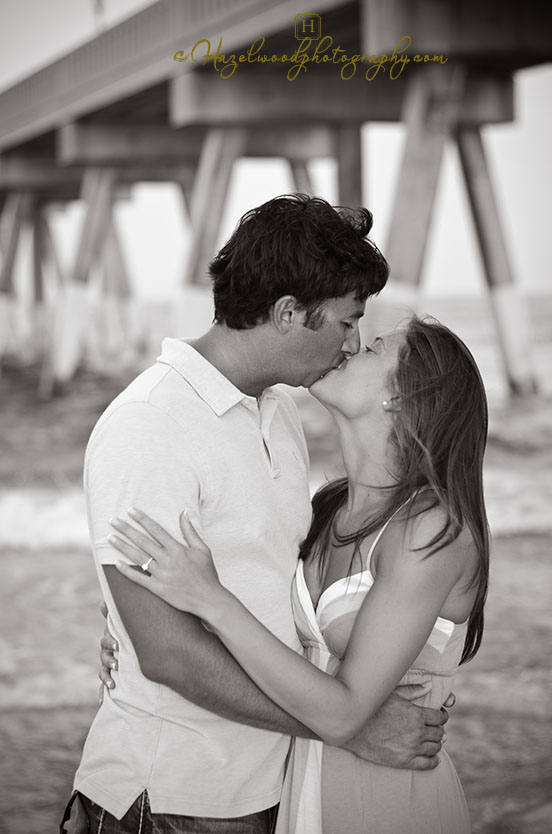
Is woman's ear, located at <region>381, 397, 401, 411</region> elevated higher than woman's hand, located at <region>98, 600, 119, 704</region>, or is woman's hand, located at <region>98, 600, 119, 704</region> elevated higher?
woman's ear, located at <region>381, 397, 401, 411</region>

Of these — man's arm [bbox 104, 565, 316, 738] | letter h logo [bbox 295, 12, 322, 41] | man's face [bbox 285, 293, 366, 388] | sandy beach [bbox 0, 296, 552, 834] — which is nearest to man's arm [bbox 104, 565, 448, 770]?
man's arm [bbox 104, 565, 316, 738]

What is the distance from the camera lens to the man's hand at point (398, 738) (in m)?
1.86

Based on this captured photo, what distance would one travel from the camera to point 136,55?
7371 mm

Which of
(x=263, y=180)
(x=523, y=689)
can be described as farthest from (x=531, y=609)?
(x=263, y=180)

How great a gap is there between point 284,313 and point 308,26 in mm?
4474

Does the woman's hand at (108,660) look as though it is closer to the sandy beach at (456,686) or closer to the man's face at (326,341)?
the man's face at (326,341)

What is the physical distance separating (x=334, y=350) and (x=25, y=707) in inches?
142

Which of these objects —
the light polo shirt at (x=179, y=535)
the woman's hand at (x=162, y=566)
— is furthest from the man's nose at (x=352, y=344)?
the woman's hand at (x=162, y=566)

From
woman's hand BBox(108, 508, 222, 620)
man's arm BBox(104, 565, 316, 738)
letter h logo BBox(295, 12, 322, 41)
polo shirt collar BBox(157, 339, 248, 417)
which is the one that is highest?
letter h logo BBox(295, 12, 322, 41)

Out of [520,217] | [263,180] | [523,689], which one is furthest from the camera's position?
[263,180]

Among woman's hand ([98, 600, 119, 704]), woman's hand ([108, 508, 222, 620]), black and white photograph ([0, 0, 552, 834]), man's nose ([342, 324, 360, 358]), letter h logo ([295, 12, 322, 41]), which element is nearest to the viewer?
woman's hand ([108, 508, 222, 620])

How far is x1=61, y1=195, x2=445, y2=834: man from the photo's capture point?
167 cm

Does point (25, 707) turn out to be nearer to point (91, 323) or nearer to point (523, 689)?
point (523, 689)

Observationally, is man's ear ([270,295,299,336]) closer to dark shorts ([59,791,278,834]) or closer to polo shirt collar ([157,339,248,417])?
polo shirt collar ([157,339,248,417])
